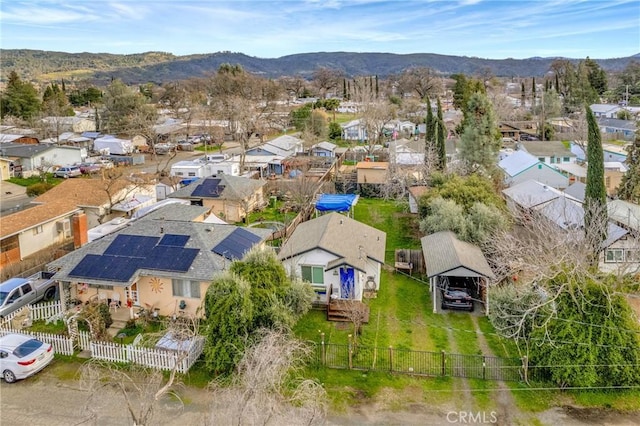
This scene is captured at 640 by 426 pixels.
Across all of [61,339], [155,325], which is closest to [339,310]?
[155,325]

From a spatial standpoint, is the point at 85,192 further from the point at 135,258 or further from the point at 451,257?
the point at 451,257

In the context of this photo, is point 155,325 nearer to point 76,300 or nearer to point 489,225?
point 76,300

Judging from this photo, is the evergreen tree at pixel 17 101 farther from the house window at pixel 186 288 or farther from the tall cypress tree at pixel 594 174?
the tall cypress tree at pixel 594 174

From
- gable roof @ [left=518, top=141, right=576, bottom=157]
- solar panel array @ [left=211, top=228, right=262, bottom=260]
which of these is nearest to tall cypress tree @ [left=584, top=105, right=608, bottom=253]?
solar panel array @ [left=211, top=228, right=262, bottom=260]

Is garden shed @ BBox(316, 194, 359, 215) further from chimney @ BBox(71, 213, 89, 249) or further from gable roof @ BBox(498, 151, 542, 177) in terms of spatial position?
gable roof @ BBox(498, 151, 542, 177)

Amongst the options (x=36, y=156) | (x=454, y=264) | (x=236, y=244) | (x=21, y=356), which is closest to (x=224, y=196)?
(x=236, y=244)
